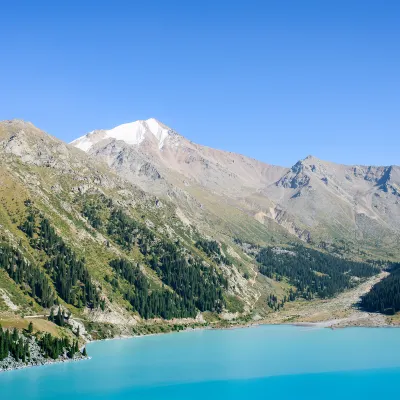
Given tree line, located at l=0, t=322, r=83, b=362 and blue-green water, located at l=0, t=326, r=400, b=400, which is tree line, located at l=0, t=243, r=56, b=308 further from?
tree line, located at l=0, t=322, r=83, b=362

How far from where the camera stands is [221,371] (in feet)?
372

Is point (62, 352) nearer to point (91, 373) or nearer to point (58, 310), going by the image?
point (91, 373)

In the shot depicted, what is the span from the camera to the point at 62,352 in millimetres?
118000

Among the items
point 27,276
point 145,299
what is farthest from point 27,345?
point 145,299

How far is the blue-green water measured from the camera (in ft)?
304

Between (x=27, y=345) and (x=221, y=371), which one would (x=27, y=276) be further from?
(x=221, y=371)

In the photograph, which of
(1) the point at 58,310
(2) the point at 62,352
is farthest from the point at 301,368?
(1) the point at 58,310

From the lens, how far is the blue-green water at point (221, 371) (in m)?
92.8

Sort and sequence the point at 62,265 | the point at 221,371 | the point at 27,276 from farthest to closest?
the point at 62,265 < the point at 27,276 < the point at 221,371

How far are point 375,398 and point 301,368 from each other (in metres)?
28.4

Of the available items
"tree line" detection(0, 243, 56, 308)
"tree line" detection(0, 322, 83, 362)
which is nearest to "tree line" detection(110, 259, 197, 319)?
"tree line" detection(0, 243, 56, 308)

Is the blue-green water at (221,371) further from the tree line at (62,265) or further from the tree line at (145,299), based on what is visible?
the tree line at (62,265)

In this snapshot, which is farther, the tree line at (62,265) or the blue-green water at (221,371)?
the tree line at (62,265)


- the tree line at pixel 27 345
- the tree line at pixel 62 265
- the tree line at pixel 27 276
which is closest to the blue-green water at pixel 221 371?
the tree line at pixel 27 345
